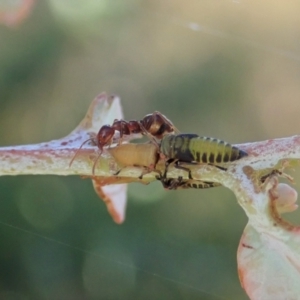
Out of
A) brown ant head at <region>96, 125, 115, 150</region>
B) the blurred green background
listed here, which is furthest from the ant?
the blurred green background

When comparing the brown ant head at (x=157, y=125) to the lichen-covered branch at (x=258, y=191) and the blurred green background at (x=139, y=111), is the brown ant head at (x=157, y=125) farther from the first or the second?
the blurred green background at (x=139, y=111)

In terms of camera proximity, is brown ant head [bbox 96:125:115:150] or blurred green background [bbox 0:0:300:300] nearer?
brown ant head [bbox 96:125:115:150]

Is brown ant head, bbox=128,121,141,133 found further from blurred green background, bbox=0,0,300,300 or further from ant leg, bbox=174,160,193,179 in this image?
blurred green background, bbox=0,0,300,300

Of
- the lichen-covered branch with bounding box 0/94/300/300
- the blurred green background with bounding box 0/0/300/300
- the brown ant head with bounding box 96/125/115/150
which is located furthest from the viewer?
the blurred green background with bounding box 0/0/300/300

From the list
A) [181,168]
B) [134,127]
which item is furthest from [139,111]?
[181,168]

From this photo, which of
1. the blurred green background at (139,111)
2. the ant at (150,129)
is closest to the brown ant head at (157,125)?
the ant at (150,129)

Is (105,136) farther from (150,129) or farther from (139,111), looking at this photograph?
(139,111)
